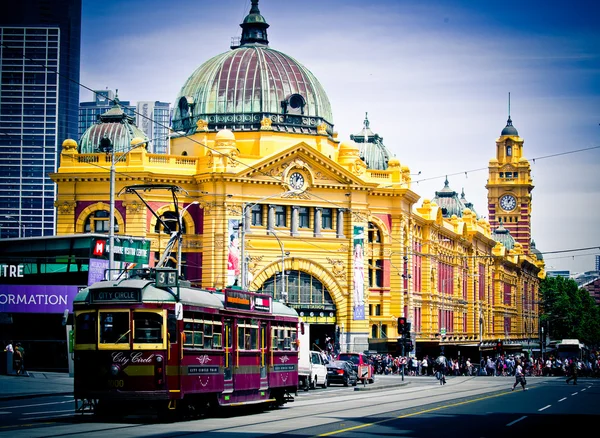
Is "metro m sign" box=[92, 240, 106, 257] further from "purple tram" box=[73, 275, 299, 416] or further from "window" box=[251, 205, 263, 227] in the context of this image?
"purple tram" box=[73, 275, 299, 416]

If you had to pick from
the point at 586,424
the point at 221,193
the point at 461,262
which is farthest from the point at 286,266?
the point at 586,424

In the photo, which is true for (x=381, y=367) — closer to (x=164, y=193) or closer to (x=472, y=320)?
(x=164, y=193)

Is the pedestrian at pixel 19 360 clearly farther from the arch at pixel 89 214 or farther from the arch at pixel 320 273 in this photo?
the arch at pixel 320 273

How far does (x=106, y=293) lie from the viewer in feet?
99.8

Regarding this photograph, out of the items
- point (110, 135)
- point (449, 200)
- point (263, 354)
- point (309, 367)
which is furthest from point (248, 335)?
point (449, 200)

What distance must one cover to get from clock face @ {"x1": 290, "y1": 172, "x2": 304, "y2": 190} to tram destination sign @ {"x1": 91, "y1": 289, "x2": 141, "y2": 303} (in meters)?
56.5

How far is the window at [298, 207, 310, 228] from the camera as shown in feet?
288

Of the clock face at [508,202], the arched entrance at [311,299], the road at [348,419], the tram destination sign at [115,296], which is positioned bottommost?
the road at [348,419]

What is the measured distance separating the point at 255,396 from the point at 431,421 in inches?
229

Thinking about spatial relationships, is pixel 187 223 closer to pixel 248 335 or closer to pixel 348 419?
pixel 248 335

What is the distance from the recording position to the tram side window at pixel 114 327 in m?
30.1

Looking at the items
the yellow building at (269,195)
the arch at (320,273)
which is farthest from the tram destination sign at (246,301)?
the arch at (320,273)

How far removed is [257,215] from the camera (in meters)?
86.2

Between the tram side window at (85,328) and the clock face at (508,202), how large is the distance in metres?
165
